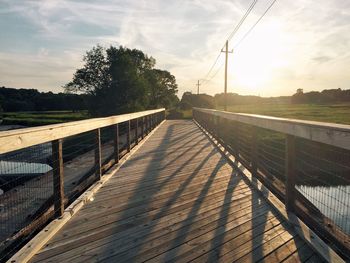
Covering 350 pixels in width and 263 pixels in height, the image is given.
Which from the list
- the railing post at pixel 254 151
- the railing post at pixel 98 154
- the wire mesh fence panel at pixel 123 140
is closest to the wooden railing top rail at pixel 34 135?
the railing post at pixel 98 154

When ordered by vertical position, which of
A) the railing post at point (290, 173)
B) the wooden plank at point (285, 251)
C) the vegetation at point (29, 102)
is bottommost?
the wooden plank at point (285, 251)

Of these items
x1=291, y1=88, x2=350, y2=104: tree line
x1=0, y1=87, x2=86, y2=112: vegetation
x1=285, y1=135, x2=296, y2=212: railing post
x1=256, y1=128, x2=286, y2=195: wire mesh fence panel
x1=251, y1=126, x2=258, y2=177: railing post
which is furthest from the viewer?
x1=291, y1=88, x2=350, y2=104: tree line

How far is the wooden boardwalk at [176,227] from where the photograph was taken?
101 inches

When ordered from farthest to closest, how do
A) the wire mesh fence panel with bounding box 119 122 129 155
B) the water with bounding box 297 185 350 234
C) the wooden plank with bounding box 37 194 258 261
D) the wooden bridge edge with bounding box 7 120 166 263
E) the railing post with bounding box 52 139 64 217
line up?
the wire mesh fence panel with bounding box 119 122 129 155
the water with bounding box 297 185 350 234
the railing post with bounding box 52 139 64 217
the wooden plank with bounding box 37 194 258 261
the wooden bridge edge with bounding box 7 120 166 263

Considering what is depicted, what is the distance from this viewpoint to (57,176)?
3275mm

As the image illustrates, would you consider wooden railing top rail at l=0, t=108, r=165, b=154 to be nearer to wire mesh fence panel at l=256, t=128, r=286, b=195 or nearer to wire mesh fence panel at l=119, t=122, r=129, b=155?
wire mesh fence panel at l=256, t=128, r=286, b=195

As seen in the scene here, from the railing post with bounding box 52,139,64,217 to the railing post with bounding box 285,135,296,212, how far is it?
2.40 m

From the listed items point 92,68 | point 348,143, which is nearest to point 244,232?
point 348,143

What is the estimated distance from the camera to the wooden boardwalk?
8.44ft

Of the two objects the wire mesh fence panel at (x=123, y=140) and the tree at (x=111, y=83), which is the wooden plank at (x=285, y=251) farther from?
the tree at (x=111, y=83)

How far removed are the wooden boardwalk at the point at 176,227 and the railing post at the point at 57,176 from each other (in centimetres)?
20

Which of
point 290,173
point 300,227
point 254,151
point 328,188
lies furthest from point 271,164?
Answer: point 300,227

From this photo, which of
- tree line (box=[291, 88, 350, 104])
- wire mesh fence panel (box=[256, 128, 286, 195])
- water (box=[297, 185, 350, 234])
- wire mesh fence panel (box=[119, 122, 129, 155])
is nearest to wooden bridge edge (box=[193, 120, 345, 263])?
wire mesh fence panel (box=[256, 128, 286, 195])

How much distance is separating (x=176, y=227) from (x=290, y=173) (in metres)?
1.39
